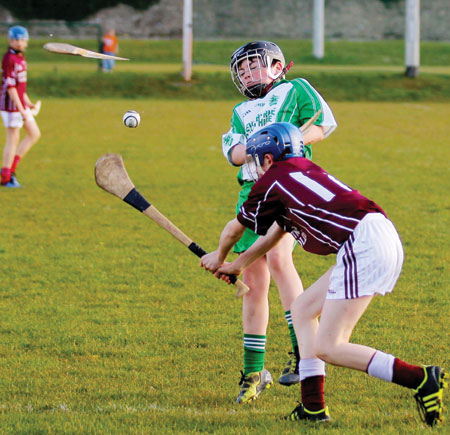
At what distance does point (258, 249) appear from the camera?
4.48 metres

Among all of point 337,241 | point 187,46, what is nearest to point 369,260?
point 337,241

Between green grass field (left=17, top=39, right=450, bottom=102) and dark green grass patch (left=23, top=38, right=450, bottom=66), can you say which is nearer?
green grass field (left=17, top=39, right=450, bottom=102)

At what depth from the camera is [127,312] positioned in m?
6.50

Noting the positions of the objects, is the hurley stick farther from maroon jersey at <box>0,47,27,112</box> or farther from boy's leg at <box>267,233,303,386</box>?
maroon jersey at <box>0,47,27,112</box>

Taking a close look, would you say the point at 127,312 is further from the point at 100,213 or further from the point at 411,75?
the point at 411,75

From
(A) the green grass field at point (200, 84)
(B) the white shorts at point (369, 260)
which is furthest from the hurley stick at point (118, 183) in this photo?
(A) the green grass field at point (200, 84)

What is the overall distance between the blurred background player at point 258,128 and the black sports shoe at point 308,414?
501 millimetres

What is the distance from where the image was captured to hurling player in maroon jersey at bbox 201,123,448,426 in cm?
386

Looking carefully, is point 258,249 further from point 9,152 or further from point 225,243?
point 9,152

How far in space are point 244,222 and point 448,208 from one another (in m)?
7.13

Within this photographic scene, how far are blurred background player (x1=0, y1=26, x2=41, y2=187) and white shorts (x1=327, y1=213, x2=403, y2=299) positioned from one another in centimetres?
870

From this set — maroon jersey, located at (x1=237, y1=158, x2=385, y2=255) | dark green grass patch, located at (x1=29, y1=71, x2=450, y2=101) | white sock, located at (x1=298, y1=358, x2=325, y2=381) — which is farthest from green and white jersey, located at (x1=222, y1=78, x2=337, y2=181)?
dark green grass patch, located at (x1=29, y1=71, x2=450, y2=101)

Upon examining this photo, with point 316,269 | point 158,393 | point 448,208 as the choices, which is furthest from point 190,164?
point 158,393

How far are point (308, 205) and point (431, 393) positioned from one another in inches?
40.9
